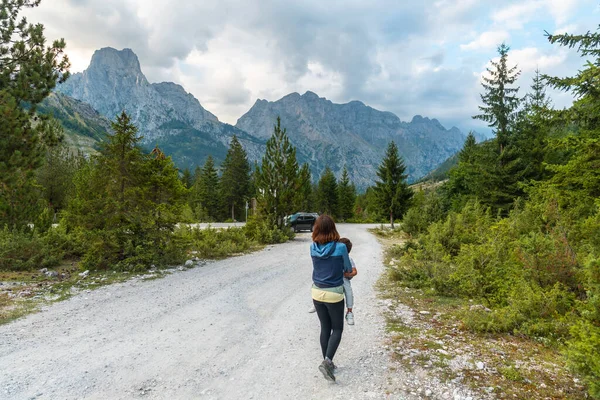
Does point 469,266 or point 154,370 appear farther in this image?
point 469,266

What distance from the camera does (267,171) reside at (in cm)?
2291

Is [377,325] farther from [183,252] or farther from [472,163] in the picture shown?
[472,163]

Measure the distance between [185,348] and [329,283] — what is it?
2.81 meters

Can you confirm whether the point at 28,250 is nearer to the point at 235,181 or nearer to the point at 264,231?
the point at 264,231

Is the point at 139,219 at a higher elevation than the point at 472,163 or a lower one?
lower

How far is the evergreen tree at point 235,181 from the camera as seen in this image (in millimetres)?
55544

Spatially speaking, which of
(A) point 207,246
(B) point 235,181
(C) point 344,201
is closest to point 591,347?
(A) point 207,246

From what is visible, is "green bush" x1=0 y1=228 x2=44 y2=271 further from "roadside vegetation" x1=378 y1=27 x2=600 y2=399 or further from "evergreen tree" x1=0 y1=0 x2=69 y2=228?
"roadside vegetation" x1=378 y1=27 x2=600 y2=399

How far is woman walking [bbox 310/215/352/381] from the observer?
14.3 feet

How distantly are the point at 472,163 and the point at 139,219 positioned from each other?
1024 inches

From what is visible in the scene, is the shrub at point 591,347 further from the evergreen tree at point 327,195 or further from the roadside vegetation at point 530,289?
the evergreen tree at point 327,195

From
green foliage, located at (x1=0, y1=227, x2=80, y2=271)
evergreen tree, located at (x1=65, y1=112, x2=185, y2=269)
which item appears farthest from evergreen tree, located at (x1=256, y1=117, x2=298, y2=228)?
green foliage, located at (x1=0, y1=227, x2=80, y2=271)

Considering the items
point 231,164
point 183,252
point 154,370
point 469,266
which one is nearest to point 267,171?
point 183,252

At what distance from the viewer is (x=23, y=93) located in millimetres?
8930
